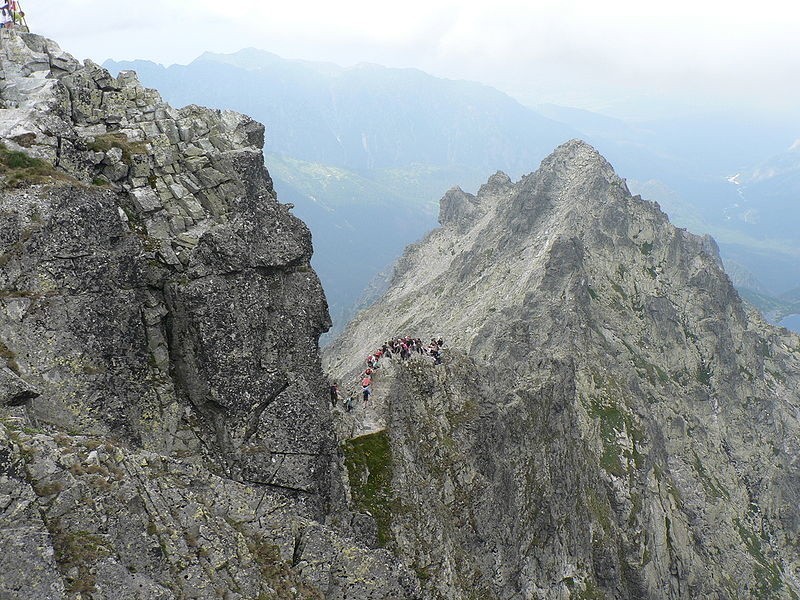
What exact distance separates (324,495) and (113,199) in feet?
55.4

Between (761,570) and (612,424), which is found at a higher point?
(612,424)

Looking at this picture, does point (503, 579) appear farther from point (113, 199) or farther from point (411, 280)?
point (411, 280)

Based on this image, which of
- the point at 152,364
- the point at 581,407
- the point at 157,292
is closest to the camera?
the point at 152,364

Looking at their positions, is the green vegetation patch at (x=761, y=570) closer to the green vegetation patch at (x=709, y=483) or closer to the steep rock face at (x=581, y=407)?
the steep rock face at (x=581, y=407)

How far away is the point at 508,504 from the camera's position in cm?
4291

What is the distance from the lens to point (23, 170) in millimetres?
24031

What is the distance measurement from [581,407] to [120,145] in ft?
236

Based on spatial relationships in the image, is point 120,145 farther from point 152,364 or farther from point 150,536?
point 150,536

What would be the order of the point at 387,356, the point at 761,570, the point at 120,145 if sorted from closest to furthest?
the point at 120,145 → the point at 387,356 → the point at 761,570

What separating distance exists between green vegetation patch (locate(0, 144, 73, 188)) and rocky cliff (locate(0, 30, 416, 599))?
0.31 ft

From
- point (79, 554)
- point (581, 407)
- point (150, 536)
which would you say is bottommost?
point (581, 407)

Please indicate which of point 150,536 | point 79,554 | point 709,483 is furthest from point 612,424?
point 79,554

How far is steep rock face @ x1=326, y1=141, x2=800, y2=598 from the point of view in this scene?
124ft

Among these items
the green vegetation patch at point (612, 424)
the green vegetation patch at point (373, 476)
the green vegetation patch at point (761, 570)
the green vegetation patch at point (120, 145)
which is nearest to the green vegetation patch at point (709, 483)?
the green vegetation patch at point (761, 570)
